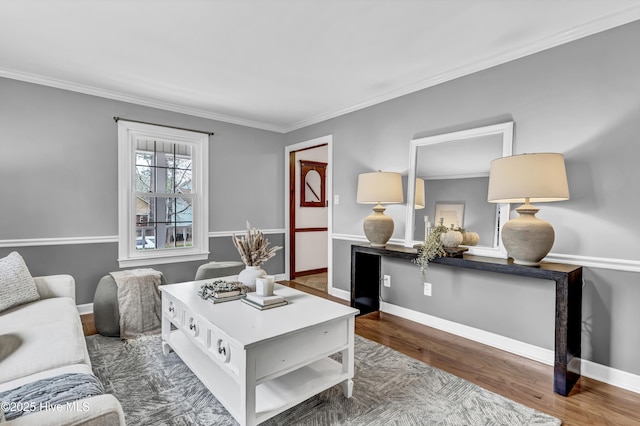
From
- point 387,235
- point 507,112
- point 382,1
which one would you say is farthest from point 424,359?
point 382,1

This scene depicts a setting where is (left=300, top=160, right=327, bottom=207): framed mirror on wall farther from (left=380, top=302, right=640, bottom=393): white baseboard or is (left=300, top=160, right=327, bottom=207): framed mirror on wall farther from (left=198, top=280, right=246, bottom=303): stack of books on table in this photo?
(left=198, top=280, right=246, bottom=303): stack of books on table

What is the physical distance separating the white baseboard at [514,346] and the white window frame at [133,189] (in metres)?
2.50

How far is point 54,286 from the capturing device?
2.44 metres

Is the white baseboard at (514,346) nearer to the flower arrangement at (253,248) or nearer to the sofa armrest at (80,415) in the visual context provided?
the flower arrangement at (253,248)

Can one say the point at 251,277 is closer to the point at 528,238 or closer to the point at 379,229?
the point at 379,229

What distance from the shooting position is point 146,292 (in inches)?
113

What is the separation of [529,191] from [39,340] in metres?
2.98

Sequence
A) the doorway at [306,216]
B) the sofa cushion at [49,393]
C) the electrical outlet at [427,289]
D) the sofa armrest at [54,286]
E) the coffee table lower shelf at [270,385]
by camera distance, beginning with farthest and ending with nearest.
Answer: the doorway at [306,216] < the electrical outlet at [427,289] < the sofa armrest at [54,286] < the coffee table lower shelf at [270,385] < the sofa cushion at [49,393]

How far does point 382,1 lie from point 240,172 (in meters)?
3.10

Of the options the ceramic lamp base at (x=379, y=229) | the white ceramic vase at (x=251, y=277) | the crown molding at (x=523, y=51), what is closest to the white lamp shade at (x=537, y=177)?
the crown molding at (x=523, y=51)

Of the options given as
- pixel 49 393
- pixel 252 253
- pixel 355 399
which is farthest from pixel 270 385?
pixel 49 393

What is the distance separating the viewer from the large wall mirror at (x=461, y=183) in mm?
2678

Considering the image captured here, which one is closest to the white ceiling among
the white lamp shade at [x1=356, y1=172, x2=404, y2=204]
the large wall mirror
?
the large wall mirror

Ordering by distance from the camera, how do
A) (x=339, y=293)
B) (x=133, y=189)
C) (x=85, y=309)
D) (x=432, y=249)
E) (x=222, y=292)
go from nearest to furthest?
1. (x=222, y=292)
2. (x=432, y=249)
3. (x=85, y=309)
4. (x=133, y=189)
5. (x=339, y=293)
